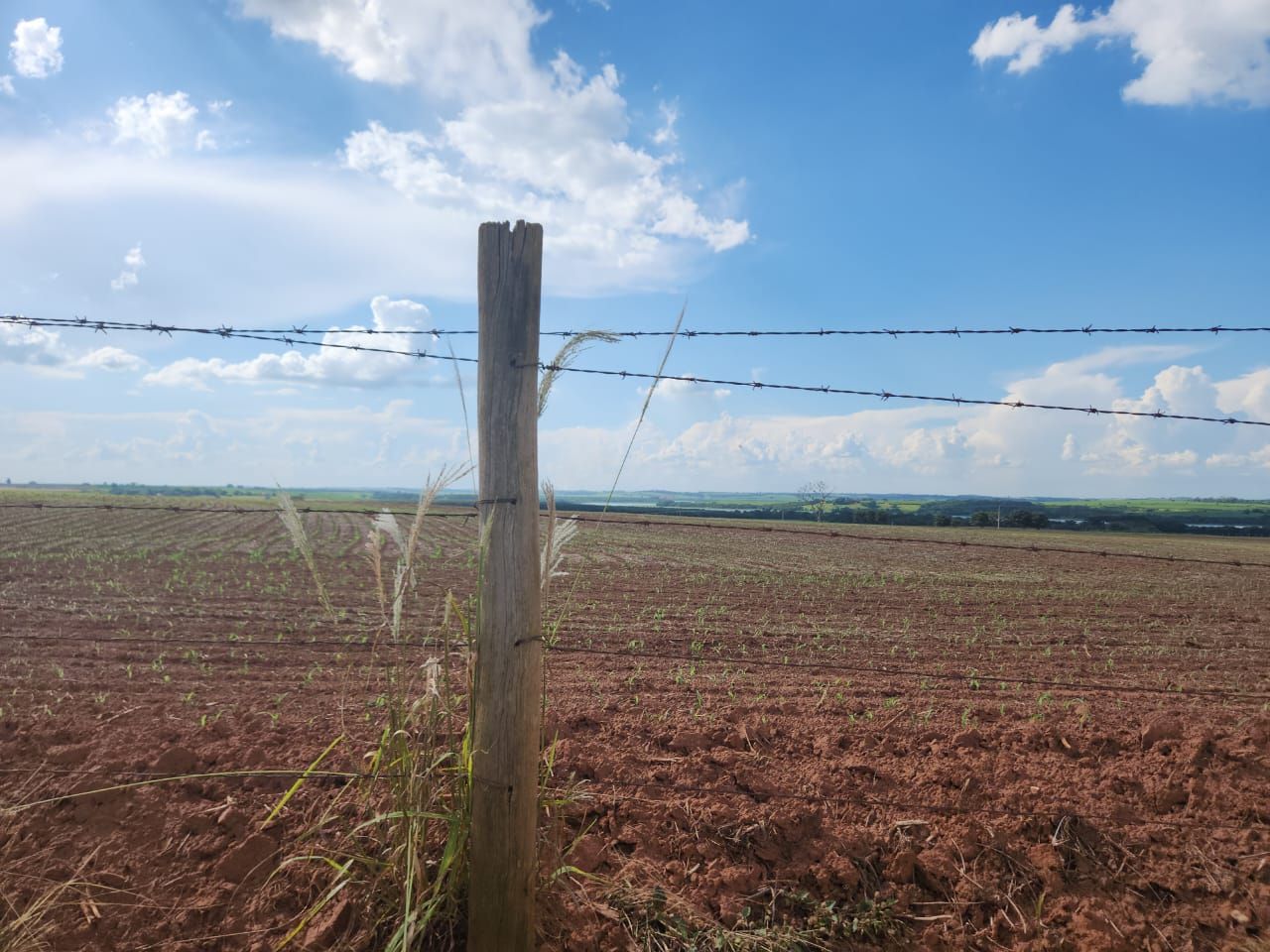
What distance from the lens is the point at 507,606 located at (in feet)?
8.62

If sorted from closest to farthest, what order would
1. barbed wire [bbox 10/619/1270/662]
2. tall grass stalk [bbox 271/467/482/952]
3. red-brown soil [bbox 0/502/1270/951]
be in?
tall grass stalk [bbox 271/467/482/952]
red-brown soil [bbox 0/502/1270/951]
barbed wire [bbox 10/619/1270/662]

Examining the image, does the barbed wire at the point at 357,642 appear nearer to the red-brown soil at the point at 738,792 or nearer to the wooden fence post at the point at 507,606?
the red-brown soil at the point at 738,792

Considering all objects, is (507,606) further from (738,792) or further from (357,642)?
(357,642)

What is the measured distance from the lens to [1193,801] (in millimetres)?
3906

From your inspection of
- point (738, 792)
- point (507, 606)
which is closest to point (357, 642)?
point (738, 792)

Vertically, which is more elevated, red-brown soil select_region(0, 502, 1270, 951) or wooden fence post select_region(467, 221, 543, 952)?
wooden fence post select_region(467, 221, 543, 952)

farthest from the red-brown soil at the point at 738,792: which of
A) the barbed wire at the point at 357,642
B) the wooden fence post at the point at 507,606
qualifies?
the wooden fence post at the point at 507,606

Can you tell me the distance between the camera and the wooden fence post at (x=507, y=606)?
2.59 metres

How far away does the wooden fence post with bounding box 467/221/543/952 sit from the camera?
2.59 m

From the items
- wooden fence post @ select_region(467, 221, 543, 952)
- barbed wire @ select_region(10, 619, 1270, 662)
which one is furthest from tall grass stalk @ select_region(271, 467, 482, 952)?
barbed wire @ select_region(10, 619, 1270, 662)

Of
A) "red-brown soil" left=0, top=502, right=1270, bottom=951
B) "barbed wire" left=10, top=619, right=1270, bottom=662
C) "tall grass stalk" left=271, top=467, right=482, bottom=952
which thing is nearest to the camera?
"tall grass stalk" left=271, top=467, right=482, bottom=952

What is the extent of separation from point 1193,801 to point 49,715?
622cm

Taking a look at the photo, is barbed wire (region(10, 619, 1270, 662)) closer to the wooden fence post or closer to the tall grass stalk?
the tall grass stalk

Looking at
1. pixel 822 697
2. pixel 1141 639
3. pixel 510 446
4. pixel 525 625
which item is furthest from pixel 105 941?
pixel 1141 639
